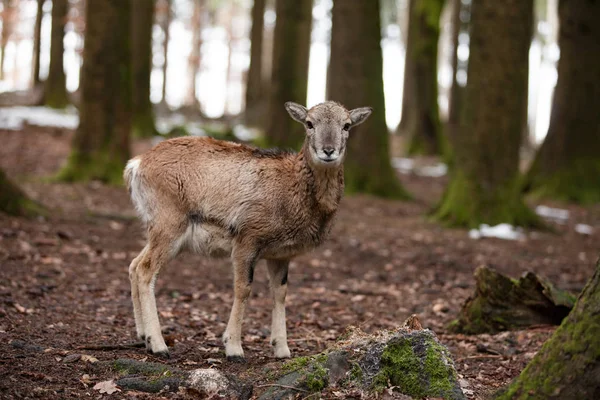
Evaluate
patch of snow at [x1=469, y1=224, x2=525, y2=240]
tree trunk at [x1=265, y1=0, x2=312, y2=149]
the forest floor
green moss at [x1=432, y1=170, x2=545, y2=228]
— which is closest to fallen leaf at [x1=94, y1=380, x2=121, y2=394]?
the forest floor

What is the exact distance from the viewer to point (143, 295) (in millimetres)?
6402

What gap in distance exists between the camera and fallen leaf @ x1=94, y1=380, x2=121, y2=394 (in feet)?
16.8

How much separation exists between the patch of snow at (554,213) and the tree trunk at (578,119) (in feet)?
4.02

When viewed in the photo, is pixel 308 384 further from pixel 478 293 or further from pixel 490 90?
pixel 490 90

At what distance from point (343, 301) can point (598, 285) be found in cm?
507

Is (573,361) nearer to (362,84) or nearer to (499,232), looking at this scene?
(499,232)

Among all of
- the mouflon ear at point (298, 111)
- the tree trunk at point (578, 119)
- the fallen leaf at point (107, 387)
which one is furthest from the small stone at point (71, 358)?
the tree trunk at point (578, 119)

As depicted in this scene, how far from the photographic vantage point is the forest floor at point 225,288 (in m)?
6.07

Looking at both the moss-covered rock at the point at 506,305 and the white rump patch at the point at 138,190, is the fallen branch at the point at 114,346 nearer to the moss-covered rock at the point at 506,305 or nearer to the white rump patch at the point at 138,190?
the white rump patch at the point at 138,190

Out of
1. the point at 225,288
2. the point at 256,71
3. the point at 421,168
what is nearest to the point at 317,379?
the point at 225,288

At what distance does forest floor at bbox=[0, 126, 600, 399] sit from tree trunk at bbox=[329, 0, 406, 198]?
35.0 inches

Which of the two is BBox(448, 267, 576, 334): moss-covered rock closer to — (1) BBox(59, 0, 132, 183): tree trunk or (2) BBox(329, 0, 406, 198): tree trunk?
(2) BBox(329, 0, 406, 198): tree trunk

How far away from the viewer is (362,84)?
51.5 feet

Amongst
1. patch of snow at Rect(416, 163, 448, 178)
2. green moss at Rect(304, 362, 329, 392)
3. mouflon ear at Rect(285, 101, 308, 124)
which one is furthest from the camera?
patch of snow at Rect(416, 163, 448, 178)
